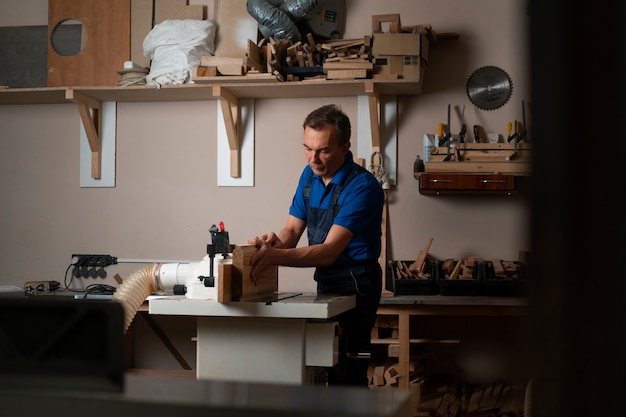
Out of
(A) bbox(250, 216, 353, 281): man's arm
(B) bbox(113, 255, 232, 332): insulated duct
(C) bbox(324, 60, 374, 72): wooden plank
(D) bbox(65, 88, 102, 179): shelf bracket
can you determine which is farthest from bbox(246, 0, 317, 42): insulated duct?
(B) bbox(113, 255, 232, 332): insulated duct

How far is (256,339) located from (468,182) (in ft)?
7.68

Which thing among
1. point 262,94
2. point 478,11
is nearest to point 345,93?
point 262,94

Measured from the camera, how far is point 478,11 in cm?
496

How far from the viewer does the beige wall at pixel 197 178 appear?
495 centimetres

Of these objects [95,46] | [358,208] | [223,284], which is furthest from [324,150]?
[95,46]

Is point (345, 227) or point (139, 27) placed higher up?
point (139, 27)

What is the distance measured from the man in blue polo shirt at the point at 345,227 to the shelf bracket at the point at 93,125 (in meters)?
2.33

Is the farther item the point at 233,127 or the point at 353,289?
the point at 233,127

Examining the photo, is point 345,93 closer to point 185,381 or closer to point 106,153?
point 106,153

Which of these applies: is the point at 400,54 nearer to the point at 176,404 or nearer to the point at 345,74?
the point at 345,74

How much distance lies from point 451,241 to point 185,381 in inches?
175

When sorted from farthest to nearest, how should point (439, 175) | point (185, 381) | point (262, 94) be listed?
point (262, 94), point (439, 175), point (185, 381)

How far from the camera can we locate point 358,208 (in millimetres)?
3266

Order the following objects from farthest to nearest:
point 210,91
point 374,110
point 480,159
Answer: point 210,91 → point 374,110 → point 480,159
